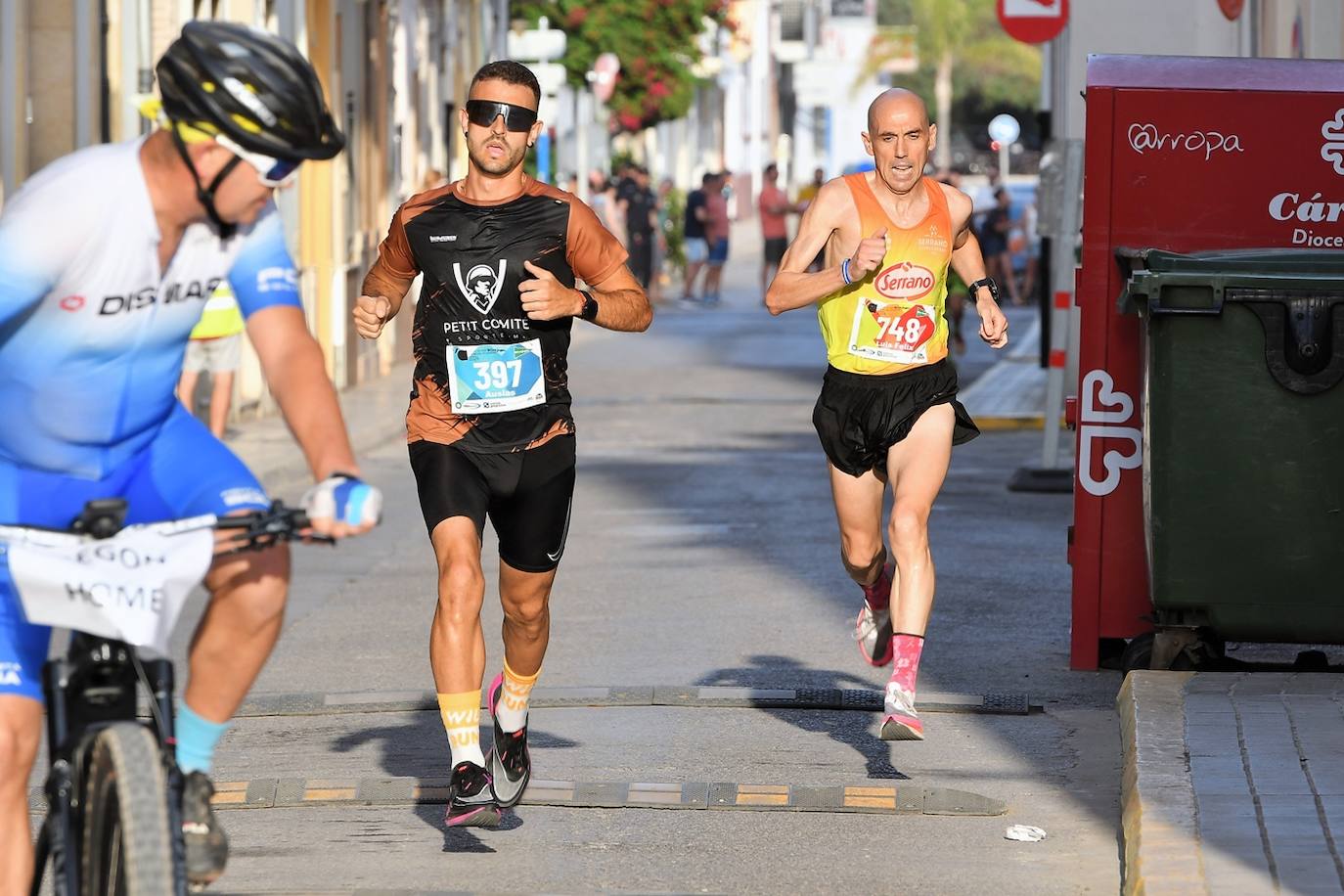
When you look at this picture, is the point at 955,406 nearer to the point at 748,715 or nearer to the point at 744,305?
the point at 748,715

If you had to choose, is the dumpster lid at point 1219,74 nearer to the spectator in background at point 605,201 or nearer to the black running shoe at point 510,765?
the black running shoe at point 510,765

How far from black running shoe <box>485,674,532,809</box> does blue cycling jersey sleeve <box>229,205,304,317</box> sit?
241 cm

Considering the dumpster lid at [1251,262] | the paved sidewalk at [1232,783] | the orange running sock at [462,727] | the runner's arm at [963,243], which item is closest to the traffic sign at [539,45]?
the dumpster lid at [1251,262]

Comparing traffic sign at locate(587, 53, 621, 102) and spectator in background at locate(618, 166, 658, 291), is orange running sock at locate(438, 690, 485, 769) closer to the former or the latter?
spectator in background at locate(618, 166, 658, 291)

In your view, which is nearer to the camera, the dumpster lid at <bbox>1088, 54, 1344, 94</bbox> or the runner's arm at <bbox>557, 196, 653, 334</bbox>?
the runner's arm at <bbox>557, 196, 653, 334</bbox>

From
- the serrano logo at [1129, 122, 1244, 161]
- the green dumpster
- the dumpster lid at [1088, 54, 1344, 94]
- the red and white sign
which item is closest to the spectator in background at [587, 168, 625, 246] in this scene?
the red and white sign

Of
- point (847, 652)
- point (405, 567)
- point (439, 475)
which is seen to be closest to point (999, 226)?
point (405, 567)

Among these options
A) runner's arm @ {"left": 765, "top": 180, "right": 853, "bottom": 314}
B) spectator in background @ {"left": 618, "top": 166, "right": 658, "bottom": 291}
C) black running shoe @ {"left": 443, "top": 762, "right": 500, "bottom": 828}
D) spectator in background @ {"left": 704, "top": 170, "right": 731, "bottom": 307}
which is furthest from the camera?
spectator in background @ {"left": 704, "top": 170, "right": 731, "bottom": 307}

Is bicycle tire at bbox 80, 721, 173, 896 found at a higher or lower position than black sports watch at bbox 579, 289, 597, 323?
lower

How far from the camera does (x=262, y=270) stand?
4609 mm

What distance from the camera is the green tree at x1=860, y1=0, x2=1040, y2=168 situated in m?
112

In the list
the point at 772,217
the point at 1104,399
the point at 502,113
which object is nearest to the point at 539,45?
the point at 772,217

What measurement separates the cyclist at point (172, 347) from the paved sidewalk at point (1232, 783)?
211 centimetres

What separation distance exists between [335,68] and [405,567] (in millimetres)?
12855
